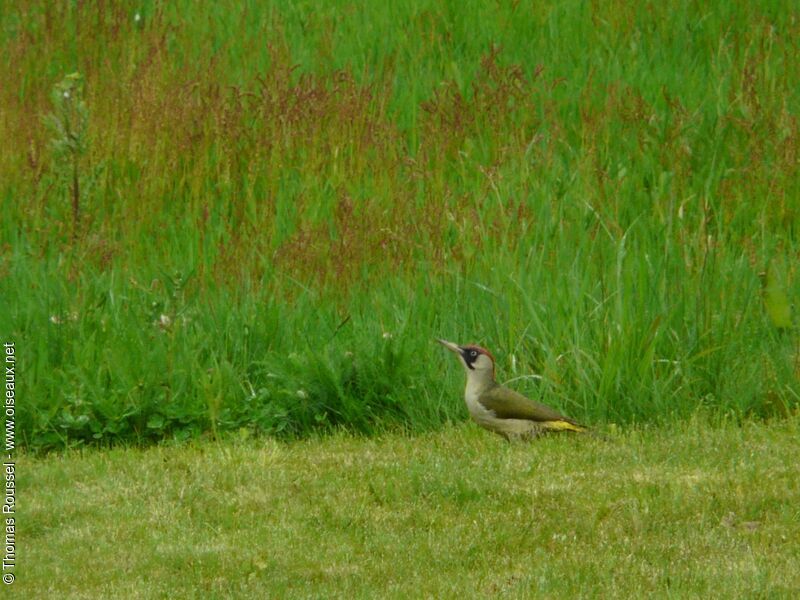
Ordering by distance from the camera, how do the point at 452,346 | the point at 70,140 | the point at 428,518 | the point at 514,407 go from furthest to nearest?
1. the point at 70,140
2. the point at 452,346
3. the point at 514,407
4. the point at 428,518

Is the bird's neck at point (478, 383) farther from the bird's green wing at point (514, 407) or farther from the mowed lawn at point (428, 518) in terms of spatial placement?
the mowed lawn at point (428, 518)

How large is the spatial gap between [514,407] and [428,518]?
1.16 m

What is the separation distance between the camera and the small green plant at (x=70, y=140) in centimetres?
991

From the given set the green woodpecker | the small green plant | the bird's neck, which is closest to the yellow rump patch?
the green woodpecker

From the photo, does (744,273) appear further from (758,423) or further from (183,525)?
(183,525)

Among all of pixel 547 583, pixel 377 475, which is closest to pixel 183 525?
pixel 377 475

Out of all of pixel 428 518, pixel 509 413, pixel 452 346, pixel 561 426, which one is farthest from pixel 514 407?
pixel 428 518

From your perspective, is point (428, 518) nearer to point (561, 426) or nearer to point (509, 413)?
point (509, 413)

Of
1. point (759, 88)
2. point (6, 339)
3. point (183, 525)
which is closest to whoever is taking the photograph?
point (183, 525)

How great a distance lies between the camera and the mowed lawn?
5.48 metres

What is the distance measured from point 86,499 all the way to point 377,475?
1.40 meters

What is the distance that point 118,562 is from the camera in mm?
5797

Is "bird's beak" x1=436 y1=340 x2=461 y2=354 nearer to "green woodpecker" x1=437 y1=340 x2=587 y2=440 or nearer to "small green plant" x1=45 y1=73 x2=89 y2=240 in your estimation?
"green woodpecker" x1=437 y1=340 x2=587 y2=440

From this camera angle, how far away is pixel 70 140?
32.9 feet
